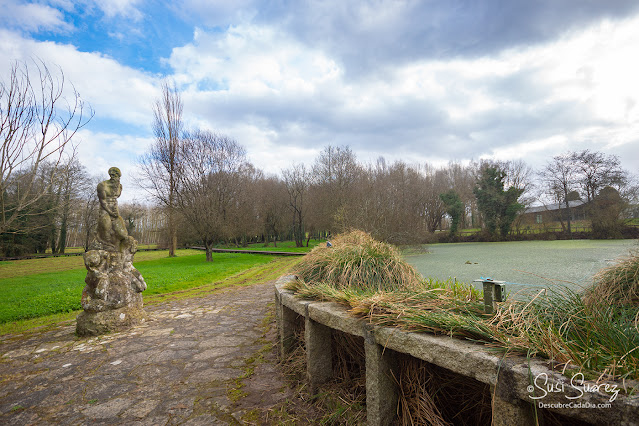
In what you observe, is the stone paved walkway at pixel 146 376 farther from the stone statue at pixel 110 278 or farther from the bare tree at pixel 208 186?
the bare tree at pixel 208 186

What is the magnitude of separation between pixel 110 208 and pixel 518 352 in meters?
5.91

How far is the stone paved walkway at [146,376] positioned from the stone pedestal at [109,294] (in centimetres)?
23

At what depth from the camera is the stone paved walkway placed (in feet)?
8.20

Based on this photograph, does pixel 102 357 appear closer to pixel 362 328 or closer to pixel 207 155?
pixel 362 328

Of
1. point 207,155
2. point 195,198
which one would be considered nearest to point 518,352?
point 195,198

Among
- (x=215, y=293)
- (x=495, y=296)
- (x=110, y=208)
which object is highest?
(x=110, y=208)

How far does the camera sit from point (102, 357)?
368 centimetres

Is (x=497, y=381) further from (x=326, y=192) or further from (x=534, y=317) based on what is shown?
(x=326, y=192)

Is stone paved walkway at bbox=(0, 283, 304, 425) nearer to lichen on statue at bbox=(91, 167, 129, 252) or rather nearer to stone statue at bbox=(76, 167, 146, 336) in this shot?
stone statue at bbox=(76, 167, 146, 336)

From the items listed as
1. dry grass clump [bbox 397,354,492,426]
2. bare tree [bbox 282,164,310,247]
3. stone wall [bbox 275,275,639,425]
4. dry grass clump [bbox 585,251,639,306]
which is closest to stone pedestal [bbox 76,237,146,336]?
stone wall [bbox 275,275,639,425]

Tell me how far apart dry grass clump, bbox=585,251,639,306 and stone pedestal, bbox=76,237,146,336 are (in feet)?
19.4

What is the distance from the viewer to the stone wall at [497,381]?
0.99 meters

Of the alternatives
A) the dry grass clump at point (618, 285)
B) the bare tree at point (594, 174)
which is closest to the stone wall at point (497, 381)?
the dry grass clump at point (618, 285)

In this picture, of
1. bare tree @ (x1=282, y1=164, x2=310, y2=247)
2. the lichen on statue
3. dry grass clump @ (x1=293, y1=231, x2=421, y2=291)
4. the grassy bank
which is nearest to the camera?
the grassy bank
